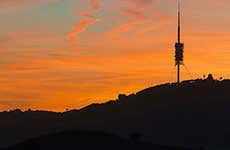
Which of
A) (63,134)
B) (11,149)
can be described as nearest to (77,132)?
(63,134)

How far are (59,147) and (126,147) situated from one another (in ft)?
29.7

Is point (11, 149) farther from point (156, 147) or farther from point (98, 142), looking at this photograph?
point (156, 147)

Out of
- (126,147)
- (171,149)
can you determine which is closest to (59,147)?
(126,147)

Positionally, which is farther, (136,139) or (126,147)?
(136,139)

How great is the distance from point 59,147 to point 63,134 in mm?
5803

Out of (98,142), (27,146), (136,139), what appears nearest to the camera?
(27,146)

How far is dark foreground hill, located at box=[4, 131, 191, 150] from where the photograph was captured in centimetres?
9743

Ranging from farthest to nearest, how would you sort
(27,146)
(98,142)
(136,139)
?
1. (136,139)
2. (98,142)
3. (27,146)

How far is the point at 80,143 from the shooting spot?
9994 centimetres

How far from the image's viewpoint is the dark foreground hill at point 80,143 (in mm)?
97425

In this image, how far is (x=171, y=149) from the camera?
352ft

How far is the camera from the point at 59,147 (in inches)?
3829

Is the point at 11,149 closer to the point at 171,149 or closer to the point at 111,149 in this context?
the point at 111,149

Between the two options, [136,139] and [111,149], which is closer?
[111,149]
